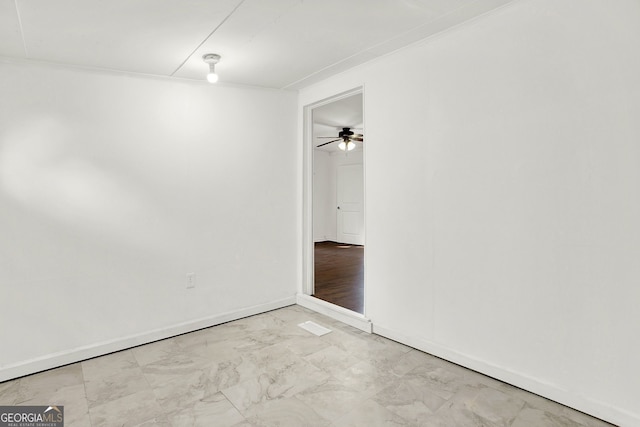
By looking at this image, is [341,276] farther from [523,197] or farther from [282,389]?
[523,197]

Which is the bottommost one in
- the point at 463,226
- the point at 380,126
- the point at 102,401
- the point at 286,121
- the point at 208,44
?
the point at 102,401

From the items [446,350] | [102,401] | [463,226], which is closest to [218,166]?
[102,401]

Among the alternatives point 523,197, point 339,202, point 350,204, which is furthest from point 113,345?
point 339,202

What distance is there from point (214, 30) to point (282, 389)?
2.30 m

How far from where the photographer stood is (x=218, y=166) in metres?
3.27

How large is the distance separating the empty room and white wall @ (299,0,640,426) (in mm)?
11

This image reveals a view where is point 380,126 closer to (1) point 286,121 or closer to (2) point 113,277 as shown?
(1) point 286,121

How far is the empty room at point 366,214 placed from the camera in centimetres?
183

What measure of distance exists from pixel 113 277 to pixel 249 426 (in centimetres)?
171

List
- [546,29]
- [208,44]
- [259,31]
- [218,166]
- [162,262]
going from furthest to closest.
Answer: [218,166] < [162,262] < [208,44] < [259,31] < [546,29]

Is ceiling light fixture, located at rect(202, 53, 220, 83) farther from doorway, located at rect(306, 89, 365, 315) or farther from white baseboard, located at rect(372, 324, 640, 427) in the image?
white baseboard, located at rect(372, 324, 640, 427)

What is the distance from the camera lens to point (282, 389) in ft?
7.03

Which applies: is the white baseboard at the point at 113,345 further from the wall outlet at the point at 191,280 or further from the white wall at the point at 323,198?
the white wall at the point at 323,198

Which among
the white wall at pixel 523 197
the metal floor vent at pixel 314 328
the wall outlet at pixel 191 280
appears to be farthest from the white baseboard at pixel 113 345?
the white wall at pixel 523 197
